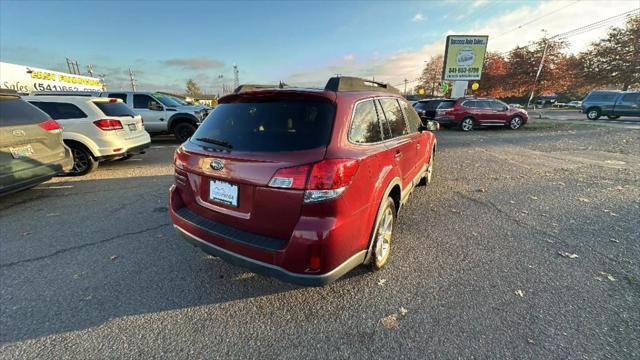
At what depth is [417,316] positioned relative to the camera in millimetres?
2154

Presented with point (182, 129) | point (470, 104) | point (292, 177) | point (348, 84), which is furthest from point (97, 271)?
point (470, 104)

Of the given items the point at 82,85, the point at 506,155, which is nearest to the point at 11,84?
the point at 82,85

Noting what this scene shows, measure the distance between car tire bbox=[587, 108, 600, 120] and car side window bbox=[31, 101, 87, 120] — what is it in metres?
28.2

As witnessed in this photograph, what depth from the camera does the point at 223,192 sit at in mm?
2105

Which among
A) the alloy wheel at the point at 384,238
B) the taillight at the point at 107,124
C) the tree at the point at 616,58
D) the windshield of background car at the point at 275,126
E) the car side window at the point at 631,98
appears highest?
the tree at the point at 616,58

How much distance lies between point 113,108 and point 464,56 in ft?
79.9

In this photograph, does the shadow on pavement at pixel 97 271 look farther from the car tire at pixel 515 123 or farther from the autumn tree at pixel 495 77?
the autumn tree at pixel 495 77

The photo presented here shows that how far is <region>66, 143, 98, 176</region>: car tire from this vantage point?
5.70m

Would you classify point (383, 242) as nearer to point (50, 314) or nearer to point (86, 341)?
point (86, 341)

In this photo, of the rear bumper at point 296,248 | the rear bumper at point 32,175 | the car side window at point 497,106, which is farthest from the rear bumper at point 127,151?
the car side window at point 497,106

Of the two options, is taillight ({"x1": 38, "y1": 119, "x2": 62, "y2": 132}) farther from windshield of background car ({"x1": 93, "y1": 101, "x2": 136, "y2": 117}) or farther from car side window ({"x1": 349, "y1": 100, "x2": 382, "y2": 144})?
car side window ({"x1": 349, "y1": 100, "x2": 382, "y2": 144})

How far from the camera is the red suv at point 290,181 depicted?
182 cm

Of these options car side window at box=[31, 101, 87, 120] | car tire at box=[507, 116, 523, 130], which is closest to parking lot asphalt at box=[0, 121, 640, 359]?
car side window at box=[31, 101, 87, 120]

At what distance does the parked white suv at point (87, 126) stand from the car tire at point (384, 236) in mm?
5982
